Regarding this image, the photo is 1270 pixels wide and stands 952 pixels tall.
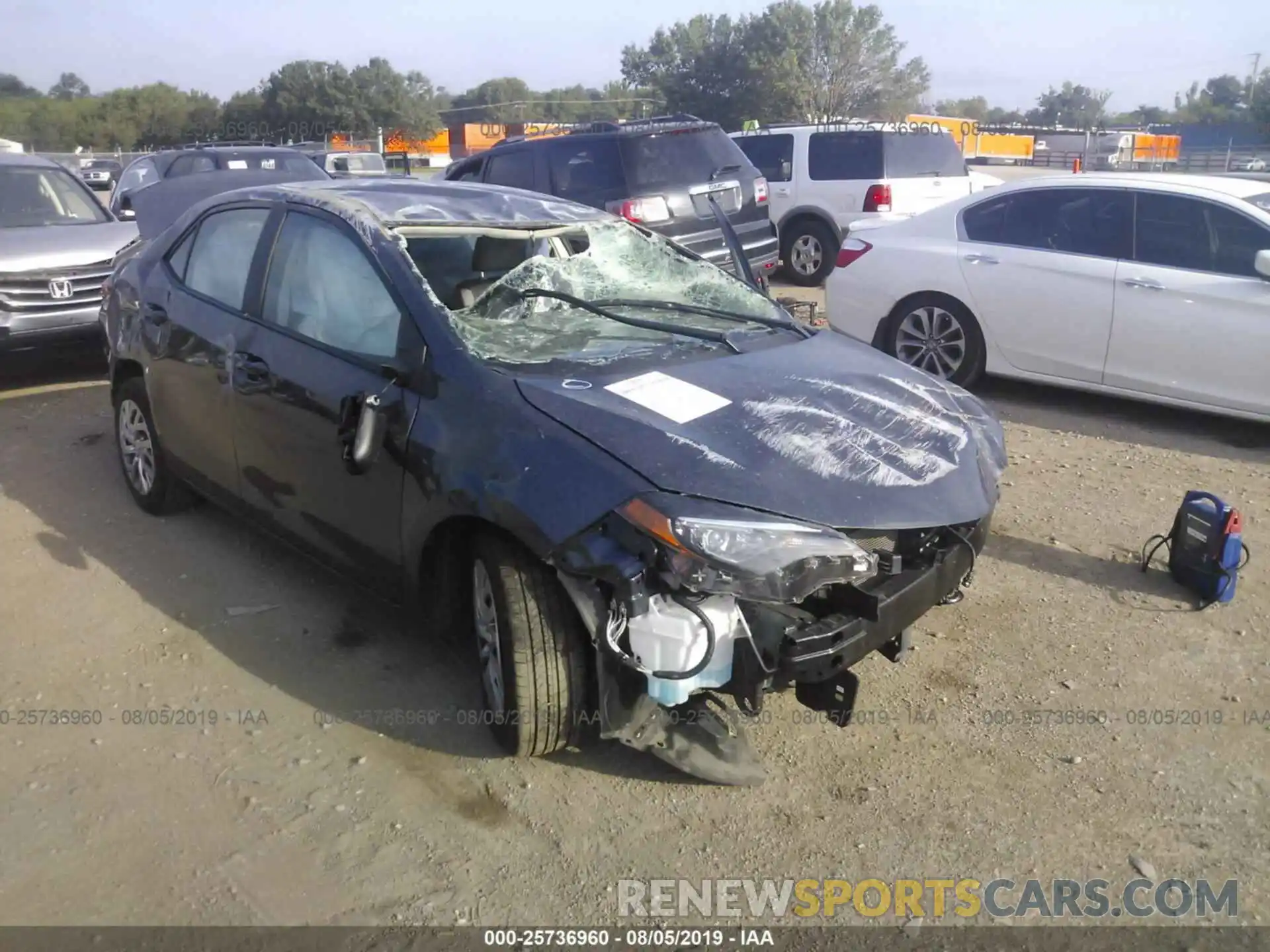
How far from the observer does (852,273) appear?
7.74 m

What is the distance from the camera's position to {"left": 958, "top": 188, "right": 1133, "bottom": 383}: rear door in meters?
6.59

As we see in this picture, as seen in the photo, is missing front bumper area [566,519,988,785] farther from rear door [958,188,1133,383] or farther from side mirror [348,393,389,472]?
rear door [958,188,1133,383]

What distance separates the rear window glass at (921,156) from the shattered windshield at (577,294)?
8112mm

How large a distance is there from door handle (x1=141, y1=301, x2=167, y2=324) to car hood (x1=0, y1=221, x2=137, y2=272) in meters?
3.41

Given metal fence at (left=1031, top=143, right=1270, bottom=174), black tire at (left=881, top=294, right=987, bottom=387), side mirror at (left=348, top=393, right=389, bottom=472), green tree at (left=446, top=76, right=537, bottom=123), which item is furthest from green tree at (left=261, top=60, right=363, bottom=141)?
side mirror at (left=348, top=393, right=389, bottom=472)

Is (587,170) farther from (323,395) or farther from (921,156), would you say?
(323,395)

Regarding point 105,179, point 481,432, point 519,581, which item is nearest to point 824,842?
point 519,581

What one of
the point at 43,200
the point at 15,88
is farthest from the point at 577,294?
the point at 15,88

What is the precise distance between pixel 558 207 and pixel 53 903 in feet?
10.1

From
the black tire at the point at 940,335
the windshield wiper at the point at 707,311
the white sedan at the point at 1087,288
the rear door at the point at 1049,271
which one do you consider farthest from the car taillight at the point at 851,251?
the windshield wiper at the point at 707,311

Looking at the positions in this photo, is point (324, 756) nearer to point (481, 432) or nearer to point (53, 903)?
point (53, 903)

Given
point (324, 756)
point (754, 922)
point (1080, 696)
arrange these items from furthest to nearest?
point (1080, 696)
point (324, 756)
point (754, 922)

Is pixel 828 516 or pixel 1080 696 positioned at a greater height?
pixel 828 516

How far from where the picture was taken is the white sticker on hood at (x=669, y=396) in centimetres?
319
